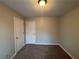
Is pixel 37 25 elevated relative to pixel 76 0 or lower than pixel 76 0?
lower

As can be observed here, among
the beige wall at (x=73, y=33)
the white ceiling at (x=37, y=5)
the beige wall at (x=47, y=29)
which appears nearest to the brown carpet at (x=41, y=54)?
the beige wall at (x=73, y=33)

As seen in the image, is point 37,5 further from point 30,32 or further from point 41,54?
point 30,32

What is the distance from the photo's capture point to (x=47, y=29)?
7285 millimetres

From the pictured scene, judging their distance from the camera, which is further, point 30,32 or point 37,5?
point 30,32

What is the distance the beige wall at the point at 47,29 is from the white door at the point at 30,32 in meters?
0.24

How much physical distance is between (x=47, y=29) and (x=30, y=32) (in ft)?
4.55

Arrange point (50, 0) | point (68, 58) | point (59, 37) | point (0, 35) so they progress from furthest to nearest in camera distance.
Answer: point (59, 37)
point (68, 58)
point (0, 35)
point (50, 0)

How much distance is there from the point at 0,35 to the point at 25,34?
4.27 meters

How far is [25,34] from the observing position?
7.40 metres

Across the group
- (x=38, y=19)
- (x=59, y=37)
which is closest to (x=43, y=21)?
(x=38, y=19)

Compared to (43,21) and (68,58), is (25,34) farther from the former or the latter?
(68,58)

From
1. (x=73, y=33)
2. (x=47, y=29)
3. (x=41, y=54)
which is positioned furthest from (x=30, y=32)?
(x=73, y=33)

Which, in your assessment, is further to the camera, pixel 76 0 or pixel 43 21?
pixel 43 21

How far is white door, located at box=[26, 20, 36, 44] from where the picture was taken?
24.1ft
